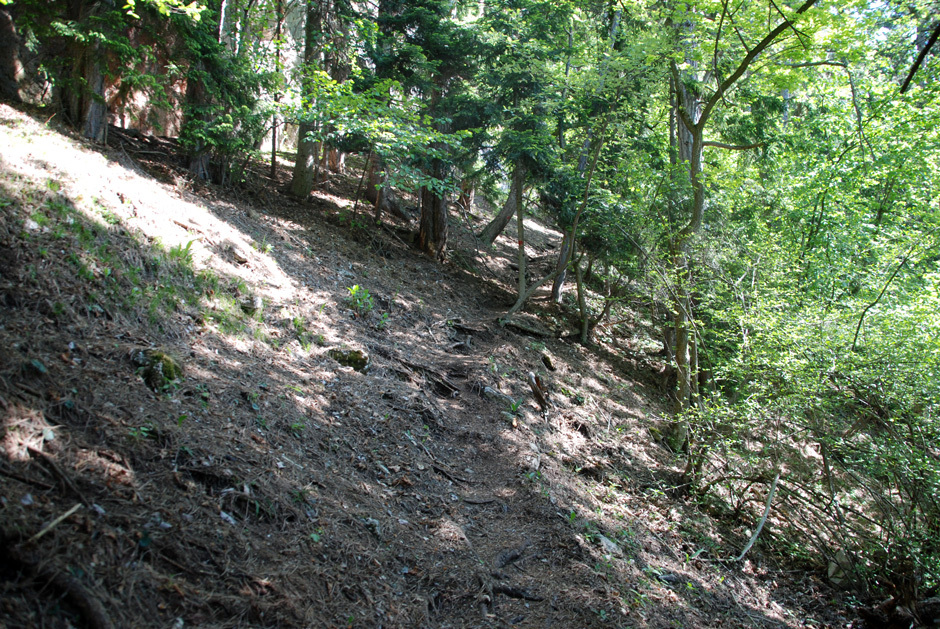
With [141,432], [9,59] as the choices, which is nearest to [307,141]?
[9,59]

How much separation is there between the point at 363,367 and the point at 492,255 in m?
10.3

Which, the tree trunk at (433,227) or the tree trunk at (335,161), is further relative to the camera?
the tree trunk at (335,161)

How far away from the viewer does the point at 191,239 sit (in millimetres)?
7039

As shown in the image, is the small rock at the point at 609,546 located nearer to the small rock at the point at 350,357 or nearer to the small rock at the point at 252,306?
the small rock at the point at 350,357

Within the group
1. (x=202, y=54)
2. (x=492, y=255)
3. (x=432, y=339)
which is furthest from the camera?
(x=492, y=255)

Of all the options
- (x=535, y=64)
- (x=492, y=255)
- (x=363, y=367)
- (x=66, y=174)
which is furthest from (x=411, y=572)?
(x=492, y=255)

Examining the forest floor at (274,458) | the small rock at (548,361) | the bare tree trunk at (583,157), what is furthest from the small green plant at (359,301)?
the bare tree trunk at (583,157)

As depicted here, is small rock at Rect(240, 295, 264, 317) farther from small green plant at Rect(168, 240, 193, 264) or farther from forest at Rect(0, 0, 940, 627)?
small green plant at Rect(168, 240, 193, 264)

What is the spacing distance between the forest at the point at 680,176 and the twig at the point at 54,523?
0.19 m

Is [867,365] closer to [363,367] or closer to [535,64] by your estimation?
[363,367]

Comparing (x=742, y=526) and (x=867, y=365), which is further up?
(x=867, y=365)

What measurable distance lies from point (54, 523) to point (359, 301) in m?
6.32

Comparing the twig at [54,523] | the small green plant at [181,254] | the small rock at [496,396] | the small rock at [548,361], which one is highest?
the small green plant at [181,254]

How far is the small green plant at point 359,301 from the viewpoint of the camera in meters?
8.70
